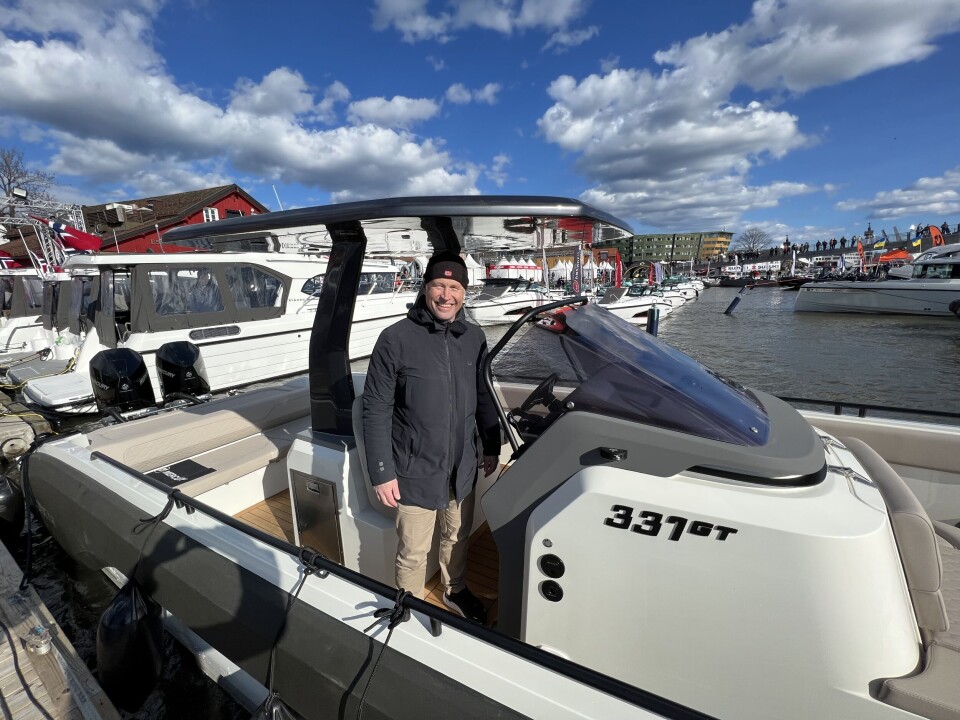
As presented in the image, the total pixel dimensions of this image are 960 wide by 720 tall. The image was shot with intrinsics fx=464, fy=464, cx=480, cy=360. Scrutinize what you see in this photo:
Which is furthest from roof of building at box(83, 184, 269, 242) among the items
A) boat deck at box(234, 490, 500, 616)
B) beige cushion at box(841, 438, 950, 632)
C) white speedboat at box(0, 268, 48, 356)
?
beige cushion at box(841, 438, 950, 632)

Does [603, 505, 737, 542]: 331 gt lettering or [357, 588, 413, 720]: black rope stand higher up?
[603, 505, 737, 542]: 331 gt lettering

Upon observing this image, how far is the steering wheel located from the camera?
1859 mm

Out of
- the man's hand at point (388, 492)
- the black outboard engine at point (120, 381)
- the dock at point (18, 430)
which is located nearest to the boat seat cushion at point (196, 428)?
the black outboard engine at point (120, 381)

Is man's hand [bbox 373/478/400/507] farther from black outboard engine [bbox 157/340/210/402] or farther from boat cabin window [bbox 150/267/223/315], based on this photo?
boat cabin window [bbox 150/267/223/315]

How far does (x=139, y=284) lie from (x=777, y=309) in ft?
99.3

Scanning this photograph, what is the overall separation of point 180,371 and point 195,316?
144 inches

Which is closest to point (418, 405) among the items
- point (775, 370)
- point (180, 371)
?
point (180, 371)

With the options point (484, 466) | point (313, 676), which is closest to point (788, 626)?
point (484, 466)

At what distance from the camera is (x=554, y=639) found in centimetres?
161

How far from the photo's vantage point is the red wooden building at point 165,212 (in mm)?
18391

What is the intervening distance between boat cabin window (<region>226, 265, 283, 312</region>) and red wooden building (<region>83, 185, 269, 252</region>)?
441 inches

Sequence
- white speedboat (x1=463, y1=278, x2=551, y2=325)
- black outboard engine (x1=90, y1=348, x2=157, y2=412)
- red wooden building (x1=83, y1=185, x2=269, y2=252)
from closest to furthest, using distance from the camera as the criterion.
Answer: black outboard engine (x1=90, y1=348, x2=157, y2=412)
white speedboat (x1=463, y1=278, x2=551, y2=325)
red wooden building (x1=83, y1=185, x2=269, y2=252)

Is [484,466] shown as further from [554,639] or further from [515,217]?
[515,217]

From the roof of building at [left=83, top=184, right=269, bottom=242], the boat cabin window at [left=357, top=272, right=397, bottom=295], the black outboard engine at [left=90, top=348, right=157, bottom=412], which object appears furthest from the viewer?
the roof of building at [left=83, top=184, right=269, bottom=242]
